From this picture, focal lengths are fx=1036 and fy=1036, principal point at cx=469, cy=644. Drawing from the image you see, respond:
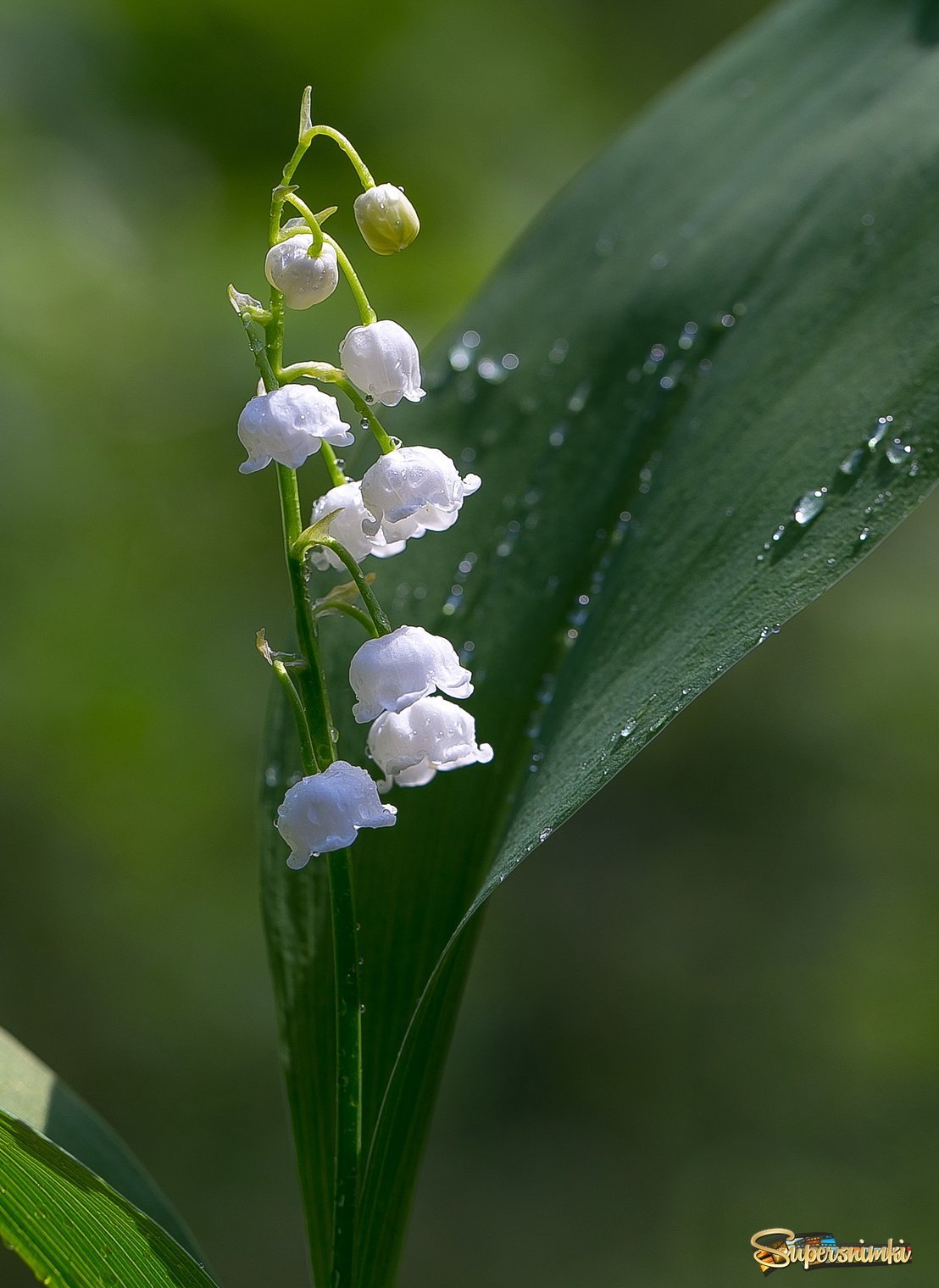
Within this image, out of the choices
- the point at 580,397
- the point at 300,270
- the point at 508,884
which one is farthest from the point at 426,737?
the point at 508,884

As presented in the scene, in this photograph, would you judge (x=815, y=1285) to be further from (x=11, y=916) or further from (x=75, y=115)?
(x=75, y=115)

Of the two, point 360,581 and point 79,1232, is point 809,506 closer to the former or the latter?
point 360,581

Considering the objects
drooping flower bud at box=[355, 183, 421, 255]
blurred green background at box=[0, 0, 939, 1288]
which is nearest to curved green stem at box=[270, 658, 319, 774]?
drooping flower bud at box=[355, 183, 421, 255]

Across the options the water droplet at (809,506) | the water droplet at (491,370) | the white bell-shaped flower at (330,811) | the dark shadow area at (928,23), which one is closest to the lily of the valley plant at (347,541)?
the white bell-shaped flower at (330,811)

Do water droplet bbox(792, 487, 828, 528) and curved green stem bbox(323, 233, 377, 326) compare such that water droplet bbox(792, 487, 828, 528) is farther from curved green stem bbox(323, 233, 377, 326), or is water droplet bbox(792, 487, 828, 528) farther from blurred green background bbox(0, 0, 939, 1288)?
blurred green background bbox(0, 0, 939, 1288)

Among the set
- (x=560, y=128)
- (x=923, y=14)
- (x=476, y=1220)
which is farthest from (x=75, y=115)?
(x=476, y=1220)

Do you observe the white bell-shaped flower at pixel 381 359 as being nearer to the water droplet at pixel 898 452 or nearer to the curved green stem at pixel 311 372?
the curved green stem at pixel 311 372
